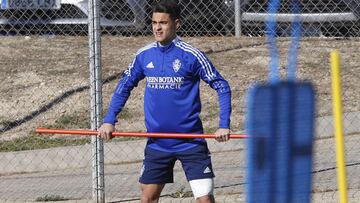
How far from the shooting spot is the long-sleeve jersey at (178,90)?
6648 mm

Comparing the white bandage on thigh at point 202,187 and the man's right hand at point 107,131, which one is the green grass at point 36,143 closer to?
the man's right hand at point 107,131

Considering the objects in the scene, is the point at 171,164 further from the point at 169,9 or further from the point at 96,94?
the point at 96,94

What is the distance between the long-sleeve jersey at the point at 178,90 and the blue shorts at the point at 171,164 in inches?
1.7

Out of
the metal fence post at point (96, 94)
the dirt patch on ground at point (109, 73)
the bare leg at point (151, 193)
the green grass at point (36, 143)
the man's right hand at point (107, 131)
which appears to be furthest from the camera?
the dirt patch on ground at point (109, 73)

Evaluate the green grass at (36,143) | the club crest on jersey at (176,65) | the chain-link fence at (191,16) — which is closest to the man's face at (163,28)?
the club crest on jersey at (176,65)

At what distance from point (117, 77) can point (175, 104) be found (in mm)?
5666

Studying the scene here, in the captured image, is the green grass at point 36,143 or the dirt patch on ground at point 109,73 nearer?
the green grass at point 36,143

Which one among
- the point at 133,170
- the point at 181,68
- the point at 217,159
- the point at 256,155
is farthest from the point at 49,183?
the point at 256,155

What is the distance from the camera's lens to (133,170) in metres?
9.95

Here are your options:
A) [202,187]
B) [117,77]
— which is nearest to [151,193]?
[202,187]

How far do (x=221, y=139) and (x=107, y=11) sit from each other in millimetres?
5668

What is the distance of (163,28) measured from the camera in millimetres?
6645

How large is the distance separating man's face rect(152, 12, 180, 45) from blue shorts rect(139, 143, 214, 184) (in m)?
0.73

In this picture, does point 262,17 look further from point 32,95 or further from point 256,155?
point 256,155
